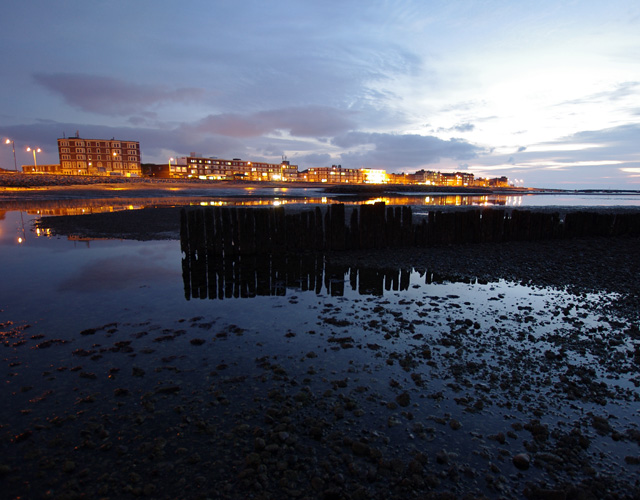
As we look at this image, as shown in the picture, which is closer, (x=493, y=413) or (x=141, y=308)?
(x=493, y=413)

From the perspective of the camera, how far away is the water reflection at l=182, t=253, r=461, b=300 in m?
8.04

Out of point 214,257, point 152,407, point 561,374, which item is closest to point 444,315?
point 561,374

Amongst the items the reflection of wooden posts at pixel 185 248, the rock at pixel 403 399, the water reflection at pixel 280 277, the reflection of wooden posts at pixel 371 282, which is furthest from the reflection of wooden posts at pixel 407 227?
the rock at pixel 403 399

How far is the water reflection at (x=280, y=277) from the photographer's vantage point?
8039mm

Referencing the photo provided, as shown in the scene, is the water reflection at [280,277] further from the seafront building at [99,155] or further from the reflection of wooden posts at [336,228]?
the seafront building at [99,155]

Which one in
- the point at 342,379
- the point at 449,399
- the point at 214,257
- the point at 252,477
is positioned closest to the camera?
the point at 252,477

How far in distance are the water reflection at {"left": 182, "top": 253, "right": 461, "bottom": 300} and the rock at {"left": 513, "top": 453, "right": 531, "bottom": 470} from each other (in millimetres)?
4825

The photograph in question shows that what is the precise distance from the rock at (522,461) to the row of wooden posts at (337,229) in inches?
351

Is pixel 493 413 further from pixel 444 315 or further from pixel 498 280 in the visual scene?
pixel 498 280

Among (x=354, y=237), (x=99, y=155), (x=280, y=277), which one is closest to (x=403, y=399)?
(x=280, y=277)

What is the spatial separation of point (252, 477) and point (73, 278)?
805 cm

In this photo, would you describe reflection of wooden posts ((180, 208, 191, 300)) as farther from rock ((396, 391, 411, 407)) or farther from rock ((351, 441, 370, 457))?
rock ((351, 441, 370, 457))

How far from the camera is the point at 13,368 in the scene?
4473 millimetres

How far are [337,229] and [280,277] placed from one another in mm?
3808
